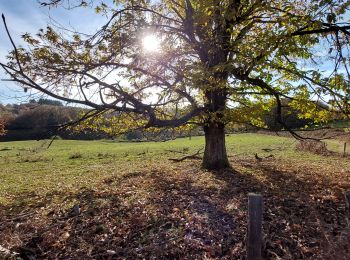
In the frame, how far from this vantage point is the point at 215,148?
45.0 feet

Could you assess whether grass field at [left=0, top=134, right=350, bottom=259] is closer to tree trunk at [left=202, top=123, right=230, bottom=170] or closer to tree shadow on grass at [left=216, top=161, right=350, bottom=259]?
tree shadow on grass at [left=216, top=161, right=350, bottom=259]

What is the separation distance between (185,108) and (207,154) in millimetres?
2349

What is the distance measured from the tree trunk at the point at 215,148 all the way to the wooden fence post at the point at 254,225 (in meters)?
9.17

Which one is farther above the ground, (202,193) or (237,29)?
(237,29)

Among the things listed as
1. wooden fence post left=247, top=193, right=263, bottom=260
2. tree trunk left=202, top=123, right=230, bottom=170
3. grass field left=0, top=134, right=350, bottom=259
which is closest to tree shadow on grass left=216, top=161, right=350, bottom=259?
grass field left=0, top=134, right=350, bottom=259

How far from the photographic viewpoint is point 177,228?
260 inches

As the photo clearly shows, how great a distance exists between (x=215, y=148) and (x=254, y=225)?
9433 millimetres

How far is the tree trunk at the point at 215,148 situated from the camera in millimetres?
13602

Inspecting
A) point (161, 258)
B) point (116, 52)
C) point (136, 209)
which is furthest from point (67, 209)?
point (116, 52)

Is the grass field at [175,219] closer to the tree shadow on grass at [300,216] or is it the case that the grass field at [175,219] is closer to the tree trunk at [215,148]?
the tree shadow on grass at [300,216]

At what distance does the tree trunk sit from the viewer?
13602 millimetres

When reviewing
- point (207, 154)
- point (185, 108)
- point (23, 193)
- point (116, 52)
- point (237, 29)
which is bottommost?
point (23, 193)

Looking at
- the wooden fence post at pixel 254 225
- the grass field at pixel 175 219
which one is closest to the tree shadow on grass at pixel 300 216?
the grass field at pixel 175 219

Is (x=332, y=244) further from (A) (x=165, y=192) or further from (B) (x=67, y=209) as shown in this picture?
(B) (x=67, y=209)
